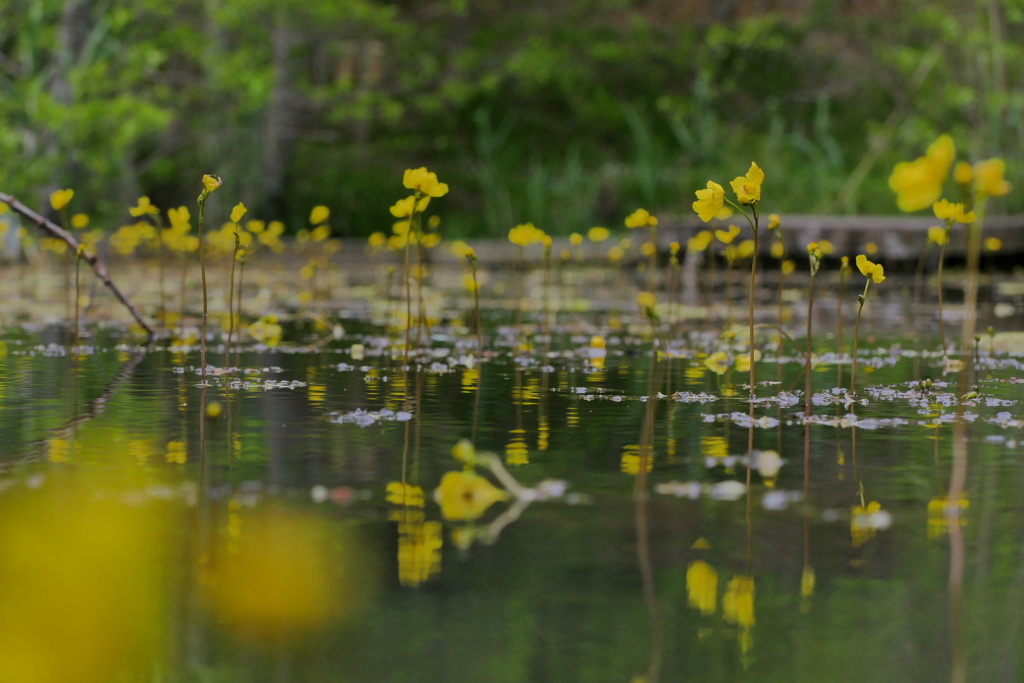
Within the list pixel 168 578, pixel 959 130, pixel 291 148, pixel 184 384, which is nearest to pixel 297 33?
pixel 291 148

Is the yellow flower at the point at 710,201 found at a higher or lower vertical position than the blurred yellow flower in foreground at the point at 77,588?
higher

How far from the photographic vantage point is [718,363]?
13.3ft

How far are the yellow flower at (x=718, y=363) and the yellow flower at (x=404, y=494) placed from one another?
72.0 inches

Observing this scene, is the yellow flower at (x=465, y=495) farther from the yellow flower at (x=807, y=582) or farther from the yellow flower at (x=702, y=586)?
the yellow flower at (x=807, y=582)

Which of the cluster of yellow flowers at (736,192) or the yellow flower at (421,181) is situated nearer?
the cluster of yellow flowers at (736,192)

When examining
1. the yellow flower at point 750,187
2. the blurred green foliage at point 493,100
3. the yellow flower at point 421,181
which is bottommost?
the yellow flower at point 750,187

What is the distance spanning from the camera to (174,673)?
1263mm

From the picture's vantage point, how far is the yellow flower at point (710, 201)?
2861mm

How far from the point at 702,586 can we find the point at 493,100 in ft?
45.9

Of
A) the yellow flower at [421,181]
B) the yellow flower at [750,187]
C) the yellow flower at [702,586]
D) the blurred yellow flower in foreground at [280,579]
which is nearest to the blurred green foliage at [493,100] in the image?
the yellow flower at [421,181]

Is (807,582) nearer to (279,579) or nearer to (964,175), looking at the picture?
(279,579)

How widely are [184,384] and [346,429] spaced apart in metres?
0.86

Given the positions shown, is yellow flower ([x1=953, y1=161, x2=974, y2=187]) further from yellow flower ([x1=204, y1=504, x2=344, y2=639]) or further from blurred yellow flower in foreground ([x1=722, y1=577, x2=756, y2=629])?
yellow flower ([x1=204, y1=504, x2=344, y2=639])

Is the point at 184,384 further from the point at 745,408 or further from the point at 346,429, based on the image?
the point at 745,408
